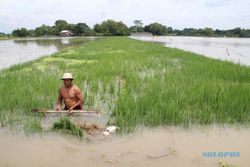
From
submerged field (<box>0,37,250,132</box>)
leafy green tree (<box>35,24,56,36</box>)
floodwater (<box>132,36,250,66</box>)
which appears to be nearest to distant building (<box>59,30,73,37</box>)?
leafy green tree (<box>35,24,56,36</box>)

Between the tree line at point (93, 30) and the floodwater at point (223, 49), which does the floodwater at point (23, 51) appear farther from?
the tree line at point (93, 30)

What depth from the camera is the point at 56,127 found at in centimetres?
366

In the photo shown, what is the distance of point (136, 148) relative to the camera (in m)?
3.26

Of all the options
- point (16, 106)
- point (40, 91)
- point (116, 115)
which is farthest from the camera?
point (40, 91)

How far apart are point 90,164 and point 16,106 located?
2254 millimetres

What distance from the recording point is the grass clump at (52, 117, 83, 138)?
3.46m

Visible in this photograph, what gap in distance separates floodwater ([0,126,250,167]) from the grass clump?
3.7 inches

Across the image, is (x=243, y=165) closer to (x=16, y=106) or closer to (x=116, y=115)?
(x=116, y=115)

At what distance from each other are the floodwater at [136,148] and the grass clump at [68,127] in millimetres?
95

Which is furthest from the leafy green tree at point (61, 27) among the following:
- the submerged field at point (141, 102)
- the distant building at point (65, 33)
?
the submerged field at point (141, 102)

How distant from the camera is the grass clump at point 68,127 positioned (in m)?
3.46

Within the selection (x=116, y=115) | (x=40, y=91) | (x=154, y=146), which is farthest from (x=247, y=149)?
(x=40, y=91)

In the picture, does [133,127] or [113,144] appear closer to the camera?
[113,144]

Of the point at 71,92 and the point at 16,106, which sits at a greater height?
the point at 71,92
